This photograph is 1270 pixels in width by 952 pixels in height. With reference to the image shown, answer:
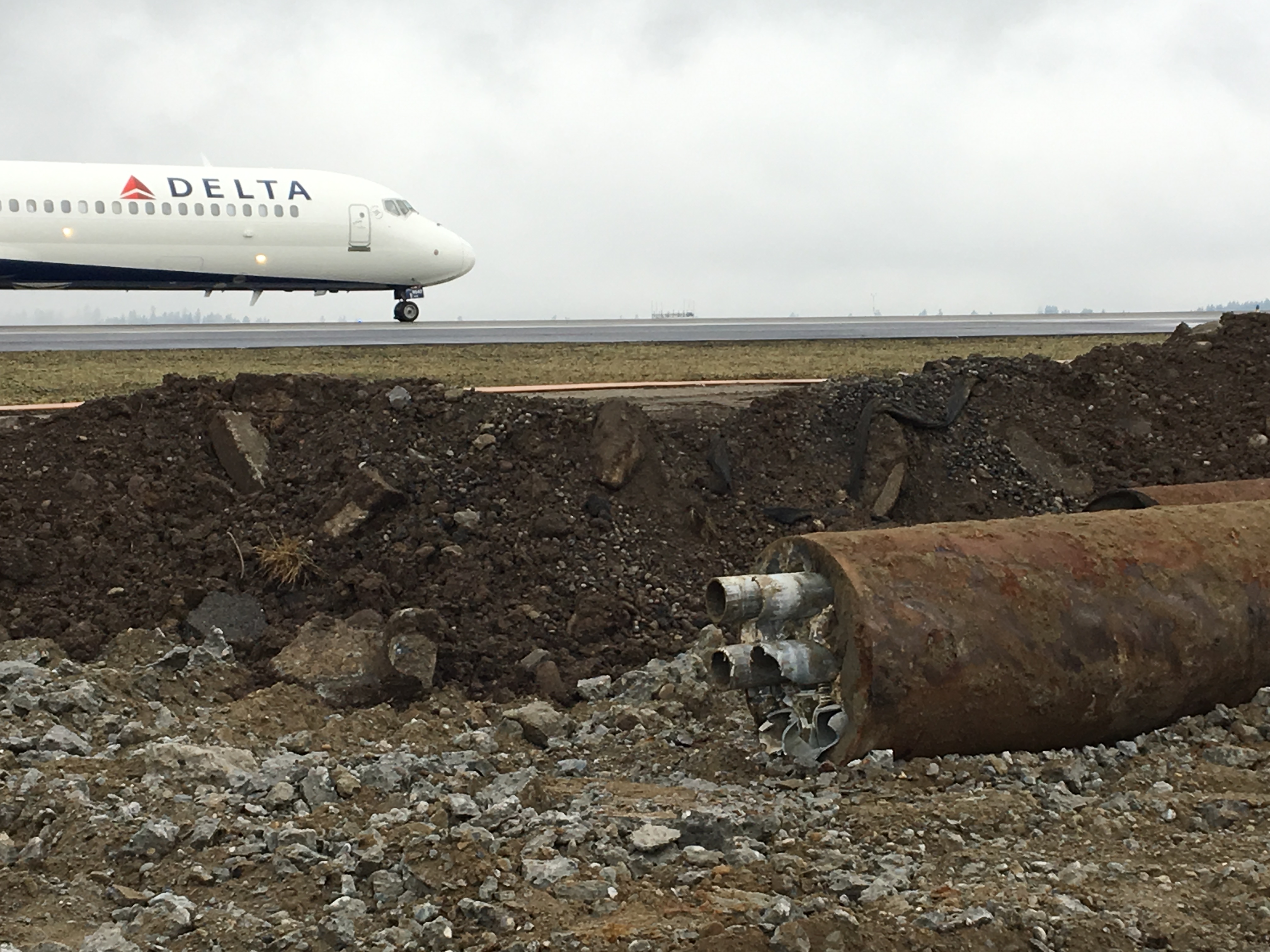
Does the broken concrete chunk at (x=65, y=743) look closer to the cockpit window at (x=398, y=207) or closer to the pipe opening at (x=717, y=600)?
the pipe opening at (x=717, y=600)

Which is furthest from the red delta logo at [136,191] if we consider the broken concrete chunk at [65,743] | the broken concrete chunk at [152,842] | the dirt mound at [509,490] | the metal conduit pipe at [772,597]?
the metal conduit pipe at [772,597]

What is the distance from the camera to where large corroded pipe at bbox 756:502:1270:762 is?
5.46 metres

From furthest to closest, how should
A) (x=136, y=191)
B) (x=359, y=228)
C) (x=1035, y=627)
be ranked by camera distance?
A: (x=359, y=228)
(x=136, y=191)
(x=1035, y=627)

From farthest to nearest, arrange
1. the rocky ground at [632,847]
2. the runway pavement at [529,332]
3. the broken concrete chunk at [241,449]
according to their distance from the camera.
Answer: the runway pavement at [529,332] → the broken concrete chunk at [241,449] → the rocky ground at [632,847]

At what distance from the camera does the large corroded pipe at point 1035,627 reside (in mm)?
5457

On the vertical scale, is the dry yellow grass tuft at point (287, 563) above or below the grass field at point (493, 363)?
below

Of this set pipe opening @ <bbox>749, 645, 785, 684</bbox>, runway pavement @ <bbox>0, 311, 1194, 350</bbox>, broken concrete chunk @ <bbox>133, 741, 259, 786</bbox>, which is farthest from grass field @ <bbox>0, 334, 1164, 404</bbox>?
pipe opening @ <bbox>749, 645, 785, 684</bbox>

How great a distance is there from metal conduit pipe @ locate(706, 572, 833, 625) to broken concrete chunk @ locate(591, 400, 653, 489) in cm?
485

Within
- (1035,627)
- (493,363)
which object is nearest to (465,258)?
(493,363)

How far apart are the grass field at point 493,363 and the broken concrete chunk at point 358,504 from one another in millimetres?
4804

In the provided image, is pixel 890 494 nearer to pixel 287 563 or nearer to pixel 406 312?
pixel 287 563

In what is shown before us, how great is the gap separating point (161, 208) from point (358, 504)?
1858cm

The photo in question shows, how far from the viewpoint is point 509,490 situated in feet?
→ 34.0

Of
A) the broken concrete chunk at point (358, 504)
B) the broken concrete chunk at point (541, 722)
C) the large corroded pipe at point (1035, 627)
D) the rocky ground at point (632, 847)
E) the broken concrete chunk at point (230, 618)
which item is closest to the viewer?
the rocky ground at point (632, 847)
